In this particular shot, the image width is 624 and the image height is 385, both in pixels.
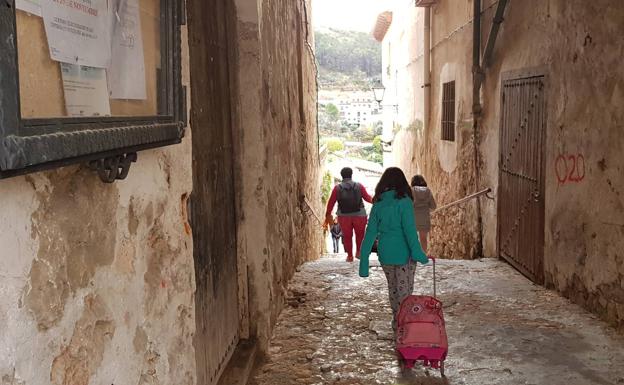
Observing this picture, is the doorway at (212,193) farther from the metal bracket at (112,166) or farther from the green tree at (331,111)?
the green tree at (331,111)

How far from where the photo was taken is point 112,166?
1347 mm

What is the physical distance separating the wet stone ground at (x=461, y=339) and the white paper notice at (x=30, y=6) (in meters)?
2.97

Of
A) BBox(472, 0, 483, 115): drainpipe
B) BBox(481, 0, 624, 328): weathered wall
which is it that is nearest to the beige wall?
BBox(481, 0, 624, 328): weathered wall

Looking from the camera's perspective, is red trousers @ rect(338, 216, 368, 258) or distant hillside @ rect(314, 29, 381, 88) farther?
distant hillside @ rect(314, 29, 381, 88)

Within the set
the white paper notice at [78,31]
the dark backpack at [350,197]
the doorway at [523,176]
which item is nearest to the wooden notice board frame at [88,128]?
the white paper notice at [78,31]

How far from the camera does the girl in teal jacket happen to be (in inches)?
167

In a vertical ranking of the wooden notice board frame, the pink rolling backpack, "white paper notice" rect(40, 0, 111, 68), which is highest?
"white paper notice" rect(40, 0, 111, 68)

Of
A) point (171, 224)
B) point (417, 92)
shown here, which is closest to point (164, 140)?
point (171, 224)

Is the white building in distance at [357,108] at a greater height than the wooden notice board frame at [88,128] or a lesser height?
greater

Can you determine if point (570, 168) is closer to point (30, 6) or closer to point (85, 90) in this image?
point (85, 90)

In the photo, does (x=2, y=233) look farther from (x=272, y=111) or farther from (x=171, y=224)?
(x=272, y=111)

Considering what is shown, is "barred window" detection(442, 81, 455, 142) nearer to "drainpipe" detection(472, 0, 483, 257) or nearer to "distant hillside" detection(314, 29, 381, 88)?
"drainpipe" detection(472, 0, 483, 257)

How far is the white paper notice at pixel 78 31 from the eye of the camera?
1087 millimetres

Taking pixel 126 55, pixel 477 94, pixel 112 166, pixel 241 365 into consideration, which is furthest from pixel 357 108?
pixel 112 166
